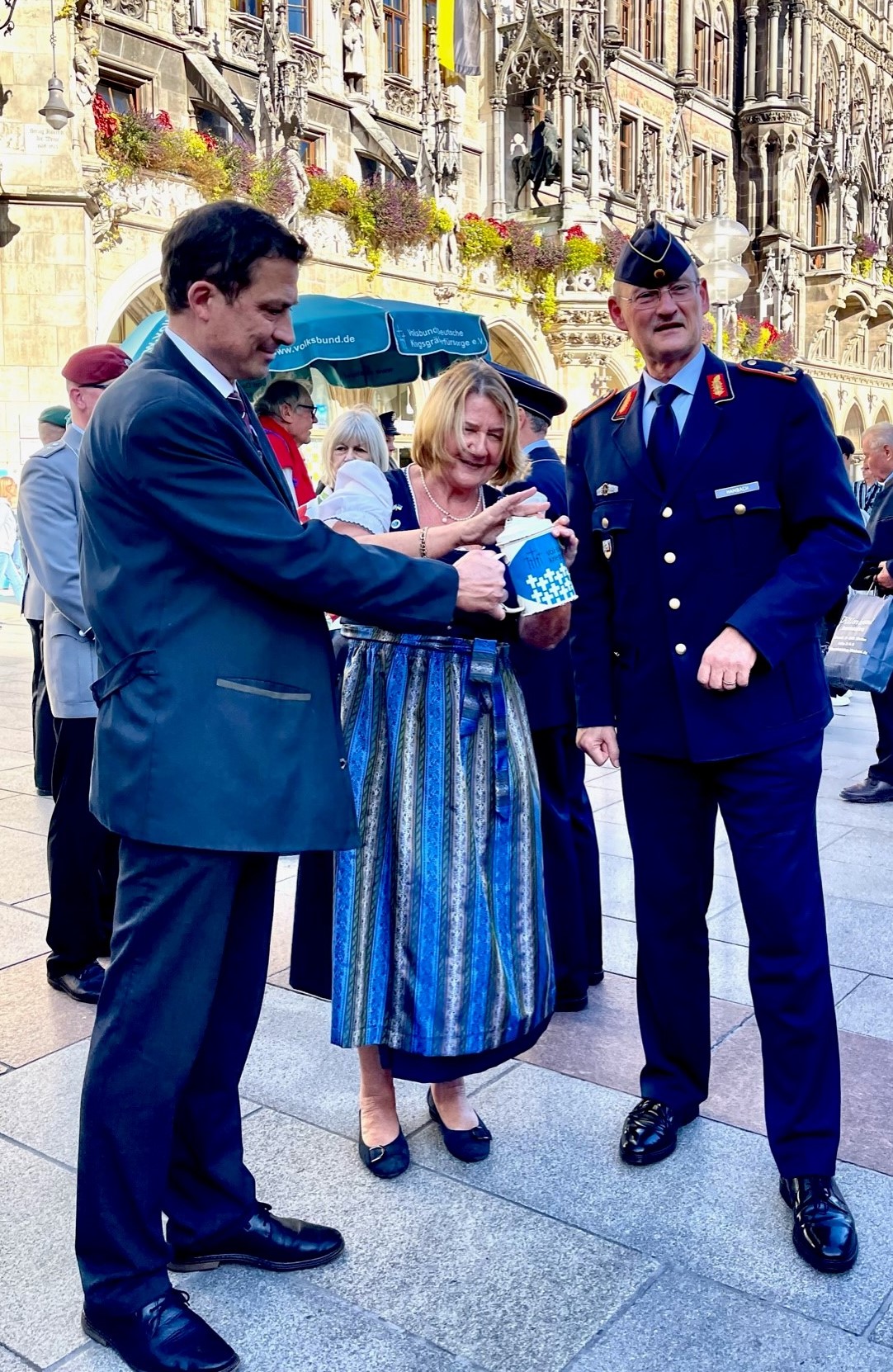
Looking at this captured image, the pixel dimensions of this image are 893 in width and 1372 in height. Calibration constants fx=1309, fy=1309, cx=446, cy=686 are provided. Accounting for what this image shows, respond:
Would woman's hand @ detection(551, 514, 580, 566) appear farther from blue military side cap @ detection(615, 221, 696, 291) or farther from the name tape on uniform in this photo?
blue military side cap @ detection(615, 221, 696, 291)

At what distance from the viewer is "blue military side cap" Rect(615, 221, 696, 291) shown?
9.27 ft

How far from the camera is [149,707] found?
227cm

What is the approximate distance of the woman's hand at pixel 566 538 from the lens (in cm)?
281

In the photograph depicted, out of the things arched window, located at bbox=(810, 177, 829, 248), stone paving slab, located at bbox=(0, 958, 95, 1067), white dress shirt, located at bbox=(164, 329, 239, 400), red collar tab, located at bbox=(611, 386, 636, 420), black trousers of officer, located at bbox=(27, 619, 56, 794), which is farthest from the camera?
arched window, located at bbox=(810, 177, 829, 248)

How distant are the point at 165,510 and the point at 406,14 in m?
24.7

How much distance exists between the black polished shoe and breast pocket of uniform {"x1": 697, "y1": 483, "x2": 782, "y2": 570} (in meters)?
2.37

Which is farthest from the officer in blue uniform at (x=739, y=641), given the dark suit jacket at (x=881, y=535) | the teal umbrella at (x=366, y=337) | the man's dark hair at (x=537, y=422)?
the teal umbrella at (x=366, y=337)

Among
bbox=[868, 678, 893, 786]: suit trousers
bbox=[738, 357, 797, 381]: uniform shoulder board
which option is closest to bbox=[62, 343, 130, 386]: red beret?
bbox=[738, 357, 797, 381]: uniform shoulder board

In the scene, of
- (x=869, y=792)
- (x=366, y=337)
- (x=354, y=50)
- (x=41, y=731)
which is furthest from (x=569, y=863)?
(x=354, y=50)

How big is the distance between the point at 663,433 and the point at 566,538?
0.33 metres

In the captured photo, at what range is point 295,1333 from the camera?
243cm

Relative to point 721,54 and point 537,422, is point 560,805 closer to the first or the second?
point 537,422

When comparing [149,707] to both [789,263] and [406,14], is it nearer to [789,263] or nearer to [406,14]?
[406,14]

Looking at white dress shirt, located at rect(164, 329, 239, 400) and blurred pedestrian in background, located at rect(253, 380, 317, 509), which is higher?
blurred pedestrian in background, located at rect(253, 380, 317, 509)
